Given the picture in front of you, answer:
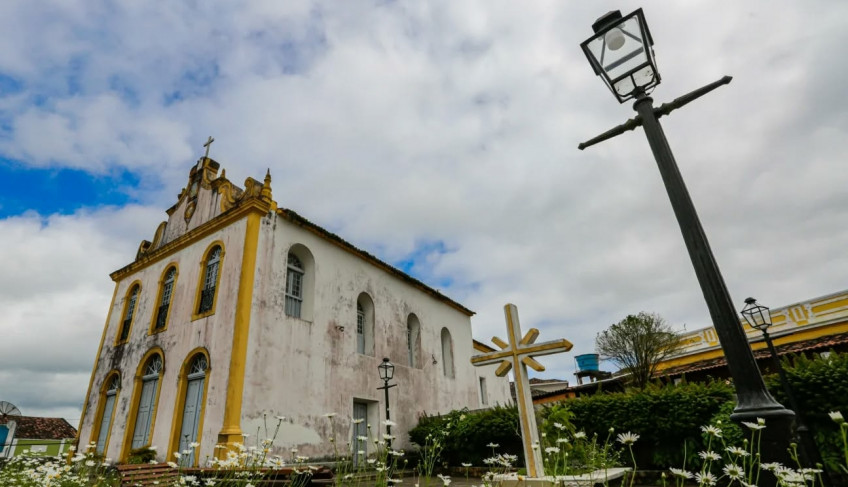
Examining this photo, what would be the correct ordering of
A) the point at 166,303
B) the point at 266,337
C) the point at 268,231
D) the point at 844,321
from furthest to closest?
1. the point at 844,321
2. the point at 166,303
3. the point at 268,231
4. the point at 266,337

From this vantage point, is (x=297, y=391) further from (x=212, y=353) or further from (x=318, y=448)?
(x=212, y=353)

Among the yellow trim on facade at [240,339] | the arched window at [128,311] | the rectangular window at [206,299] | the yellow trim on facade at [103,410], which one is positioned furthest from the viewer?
the arched window at [128,311]

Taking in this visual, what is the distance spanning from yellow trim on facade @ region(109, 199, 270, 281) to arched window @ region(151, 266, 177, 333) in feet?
2.30

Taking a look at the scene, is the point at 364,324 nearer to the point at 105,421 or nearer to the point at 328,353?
the point at 328,353

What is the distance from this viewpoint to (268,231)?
12148 mm

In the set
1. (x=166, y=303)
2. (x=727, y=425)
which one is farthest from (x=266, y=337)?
(x=727, y=425)

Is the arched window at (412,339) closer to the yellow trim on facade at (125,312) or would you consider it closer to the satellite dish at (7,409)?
the yellow trim on facade at (125,312)

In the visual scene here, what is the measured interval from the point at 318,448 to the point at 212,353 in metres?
3.64

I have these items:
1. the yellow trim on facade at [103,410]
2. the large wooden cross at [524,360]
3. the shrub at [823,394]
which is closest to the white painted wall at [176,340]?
the yellow trim on facade at [103,410]

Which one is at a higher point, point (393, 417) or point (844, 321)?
point (844, 321)

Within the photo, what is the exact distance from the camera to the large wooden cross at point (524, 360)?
6077mm

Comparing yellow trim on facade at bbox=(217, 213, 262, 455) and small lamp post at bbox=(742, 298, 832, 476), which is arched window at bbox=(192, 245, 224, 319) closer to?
yellow trim on facade at bbox=(217, 213, 262, 455)

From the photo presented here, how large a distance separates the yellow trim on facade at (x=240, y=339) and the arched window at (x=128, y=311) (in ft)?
21.2

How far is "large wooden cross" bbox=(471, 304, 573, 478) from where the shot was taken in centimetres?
608
